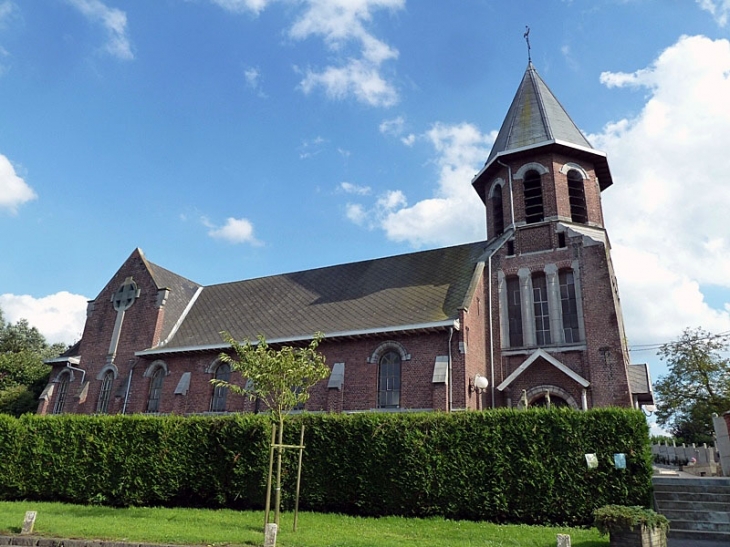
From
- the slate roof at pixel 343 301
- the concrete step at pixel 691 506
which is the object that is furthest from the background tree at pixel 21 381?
the concrete step at pixel 691 506

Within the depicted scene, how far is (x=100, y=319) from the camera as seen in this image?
25109mm

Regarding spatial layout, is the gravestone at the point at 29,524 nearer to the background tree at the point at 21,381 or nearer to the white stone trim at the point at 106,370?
the white stone trim at the point at 106,370

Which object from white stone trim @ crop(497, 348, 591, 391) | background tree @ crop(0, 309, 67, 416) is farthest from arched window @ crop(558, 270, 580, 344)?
background tree @ crop(0, 309, 67, 416)

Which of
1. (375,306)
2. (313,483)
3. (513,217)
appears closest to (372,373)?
(375,306)

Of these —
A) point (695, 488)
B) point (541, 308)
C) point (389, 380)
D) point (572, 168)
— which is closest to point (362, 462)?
point (389, 380)

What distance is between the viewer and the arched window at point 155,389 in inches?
858

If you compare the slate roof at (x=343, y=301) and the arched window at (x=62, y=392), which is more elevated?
the slate roof at (x=343, y=301)

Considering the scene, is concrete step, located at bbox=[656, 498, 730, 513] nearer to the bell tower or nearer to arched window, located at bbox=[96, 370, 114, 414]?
the bell tower

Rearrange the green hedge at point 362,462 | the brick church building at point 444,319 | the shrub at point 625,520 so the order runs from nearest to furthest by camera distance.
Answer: the shrub at point 625,520 → the green hedge at point 362,462 → the brick church building at point 444,319

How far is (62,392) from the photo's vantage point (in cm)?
2419

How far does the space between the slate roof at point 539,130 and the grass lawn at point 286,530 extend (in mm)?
15561

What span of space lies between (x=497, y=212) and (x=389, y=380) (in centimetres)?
921

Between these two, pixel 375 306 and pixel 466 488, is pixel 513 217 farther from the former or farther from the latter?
pixel 466 488

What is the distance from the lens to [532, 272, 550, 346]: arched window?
1806 centimetres
